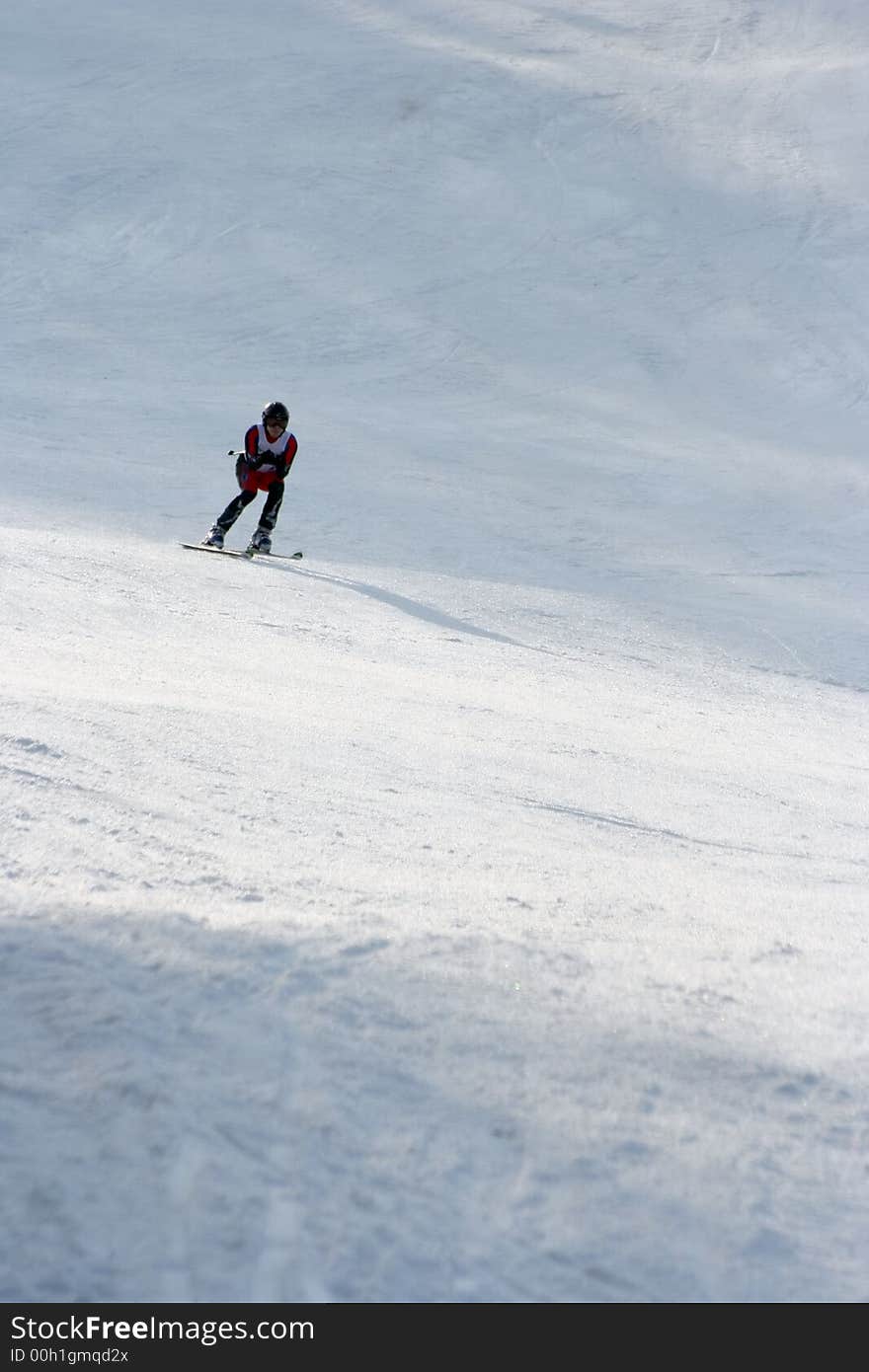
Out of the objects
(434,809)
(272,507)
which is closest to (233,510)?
(272,507)

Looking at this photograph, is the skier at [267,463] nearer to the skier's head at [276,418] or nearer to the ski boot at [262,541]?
the skier's head at [276,418]

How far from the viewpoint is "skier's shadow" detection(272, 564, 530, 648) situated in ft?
27.2

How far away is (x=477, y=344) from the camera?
21.3m

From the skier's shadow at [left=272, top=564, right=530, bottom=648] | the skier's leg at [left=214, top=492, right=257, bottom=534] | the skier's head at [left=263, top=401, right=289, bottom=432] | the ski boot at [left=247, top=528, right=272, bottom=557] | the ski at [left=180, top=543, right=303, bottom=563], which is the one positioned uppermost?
the skier's head at [left=263, top=401, right=289, bottom=432]

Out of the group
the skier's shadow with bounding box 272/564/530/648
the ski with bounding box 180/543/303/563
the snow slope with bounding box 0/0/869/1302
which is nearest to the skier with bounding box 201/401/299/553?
the ski with bounding box 180/543/303/563

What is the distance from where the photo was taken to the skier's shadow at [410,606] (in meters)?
8.29

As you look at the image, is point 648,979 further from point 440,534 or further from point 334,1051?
point 440,534

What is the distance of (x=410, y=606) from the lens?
8891 millimetres

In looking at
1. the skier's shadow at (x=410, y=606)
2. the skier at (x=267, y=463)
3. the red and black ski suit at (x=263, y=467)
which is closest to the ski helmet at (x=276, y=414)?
the skier at (x=267, y=463)

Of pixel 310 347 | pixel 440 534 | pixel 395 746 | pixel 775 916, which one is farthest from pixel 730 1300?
pixel 310 347

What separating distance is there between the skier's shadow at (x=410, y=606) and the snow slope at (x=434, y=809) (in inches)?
2.5

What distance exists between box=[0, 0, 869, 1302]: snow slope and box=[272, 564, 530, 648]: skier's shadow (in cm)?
6

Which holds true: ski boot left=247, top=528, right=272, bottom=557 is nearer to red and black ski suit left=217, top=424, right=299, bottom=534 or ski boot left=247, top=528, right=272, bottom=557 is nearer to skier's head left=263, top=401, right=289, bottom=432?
red and black ski suit left=217, top=424, right=299, bottom=534

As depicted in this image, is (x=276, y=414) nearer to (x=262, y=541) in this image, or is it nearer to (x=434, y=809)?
(x=262, y=541)
